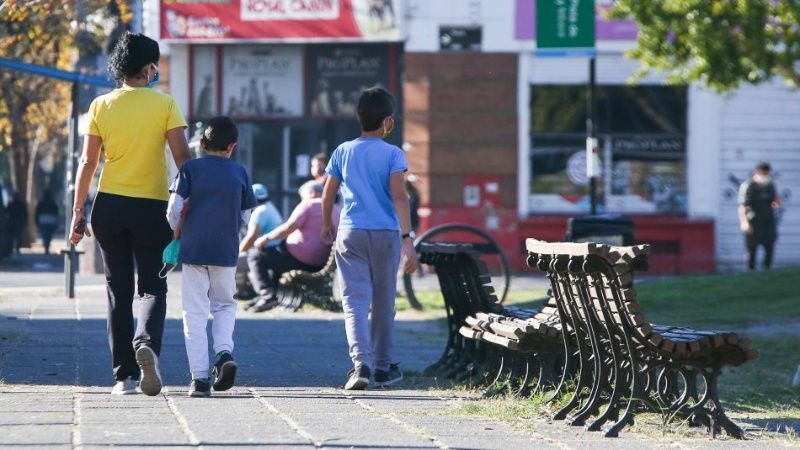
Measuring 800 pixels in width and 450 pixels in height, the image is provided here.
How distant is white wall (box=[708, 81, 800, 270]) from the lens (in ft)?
90.7

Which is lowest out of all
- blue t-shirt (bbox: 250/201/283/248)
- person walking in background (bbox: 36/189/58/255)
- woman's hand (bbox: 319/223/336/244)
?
person walking in background (bbox: 36/189/58/255)

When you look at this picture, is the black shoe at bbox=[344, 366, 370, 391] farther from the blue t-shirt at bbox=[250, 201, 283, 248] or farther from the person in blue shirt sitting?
the blue t-shirt at bbox=[250, 201, 283, 248]

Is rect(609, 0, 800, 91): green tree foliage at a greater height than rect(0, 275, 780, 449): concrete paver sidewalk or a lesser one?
greater

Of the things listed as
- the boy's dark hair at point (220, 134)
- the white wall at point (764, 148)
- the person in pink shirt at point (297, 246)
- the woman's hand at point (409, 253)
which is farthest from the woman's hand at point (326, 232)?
the white wall at point (764, 148)

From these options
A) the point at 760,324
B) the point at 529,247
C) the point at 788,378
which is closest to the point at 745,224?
the point at 760,324

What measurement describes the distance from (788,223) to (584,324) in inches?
827

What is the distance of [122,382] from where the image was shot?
8.33 metres

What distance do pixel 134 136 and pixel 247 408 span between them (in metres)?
1.58

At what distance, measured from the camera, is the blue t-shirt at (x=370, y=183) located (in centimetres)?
925

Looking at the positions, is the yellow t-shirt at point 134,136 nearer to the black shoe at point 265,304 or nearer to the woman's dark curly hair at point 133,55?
the woman's dark curly hair at point 133,55

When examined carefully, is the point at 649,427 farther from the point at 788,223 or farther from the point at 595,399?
the point at 788,223

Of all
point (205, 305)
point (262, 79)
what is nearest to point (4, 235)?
point (262, 79)

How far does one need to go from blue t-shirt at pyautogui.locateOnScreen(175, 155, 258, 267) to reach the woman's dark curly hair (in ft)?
1.83

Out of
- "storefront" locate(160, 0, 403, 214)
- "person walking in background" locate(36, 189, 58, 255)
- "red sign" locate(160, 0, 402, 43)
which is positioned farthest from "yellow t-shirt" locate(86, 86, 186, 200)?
"person walking in background" locate(36, 189, 58, 255)
